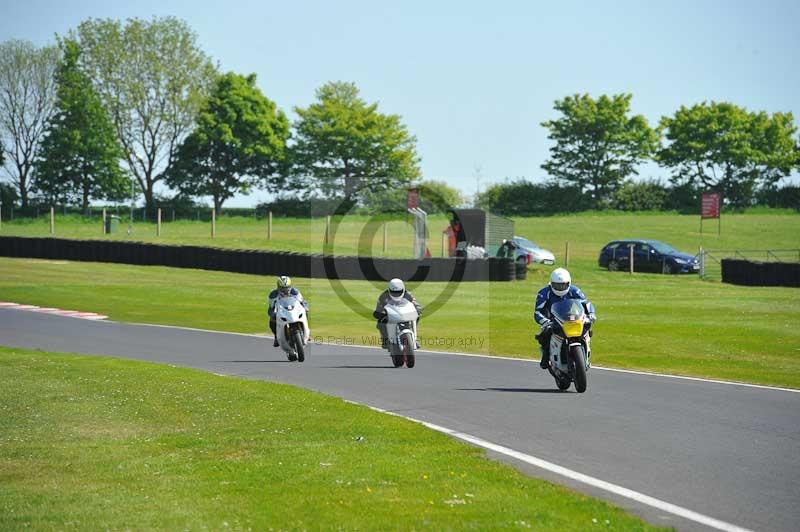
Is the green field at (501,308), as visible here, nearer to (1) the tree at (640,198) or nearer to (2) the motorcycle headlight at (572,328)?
(2) the motorcycle headlight at (572,328)

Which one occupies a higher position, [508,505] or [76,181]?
[76,181]

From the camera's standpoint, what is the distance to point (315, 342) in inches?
944

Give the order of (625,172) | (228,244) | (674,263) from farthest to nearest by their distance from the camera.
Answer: (625,172) < (228,244) < (674,263)

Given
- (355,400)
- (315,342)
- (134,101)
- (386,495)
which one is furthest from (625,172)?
(386,495)

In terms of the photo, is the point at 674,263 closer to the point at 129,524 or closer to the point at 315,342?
the point at 315,342

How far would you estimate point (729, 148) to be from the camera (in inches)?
3590

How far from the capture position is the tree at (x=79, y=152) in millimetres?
83062

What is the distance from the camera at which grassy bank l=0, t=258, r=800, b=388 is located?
2119 cm

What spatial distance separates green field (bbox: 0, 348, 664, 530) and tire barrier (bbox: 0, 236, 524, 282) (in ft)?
82.5

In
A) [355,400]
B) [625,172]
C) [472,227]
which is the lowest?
[355,400]

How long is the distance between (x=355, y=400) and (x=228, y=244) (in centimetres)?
4110

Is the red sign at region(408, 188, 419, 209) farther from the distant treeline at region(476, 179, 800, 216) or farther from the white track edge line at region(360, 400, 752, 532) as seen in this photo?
the white track edge line at region(360, 400, 752, 532)

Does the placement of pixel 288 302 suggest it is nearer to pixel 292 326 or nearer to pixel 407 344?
pixel 292 326

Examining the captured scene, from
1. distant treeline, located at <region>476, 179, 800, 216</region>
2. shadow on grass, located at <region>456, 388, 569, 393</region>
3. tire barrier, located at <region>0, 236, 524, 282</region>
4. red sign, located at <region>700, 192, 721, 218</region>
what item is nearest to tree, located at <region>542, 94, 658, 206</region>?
distant treeline, located at <region>476, 179, 800, 216</region>
